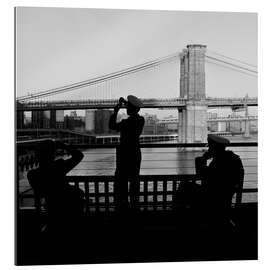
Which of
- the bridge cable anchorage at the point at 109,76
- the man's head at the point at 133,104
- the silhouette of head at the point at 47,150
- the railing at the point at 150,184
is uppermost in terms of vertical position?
the bridge cable anchorage at the point at 109,76

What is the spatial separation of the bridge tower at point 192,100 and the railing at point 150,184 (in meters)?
0.09

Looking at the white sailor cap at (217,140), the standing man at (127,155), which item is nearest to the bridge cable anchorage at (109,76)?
the standing man at (127,155)

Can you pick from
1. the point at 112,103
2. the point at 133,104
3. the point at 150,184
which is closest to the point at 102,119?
the point at 112,103

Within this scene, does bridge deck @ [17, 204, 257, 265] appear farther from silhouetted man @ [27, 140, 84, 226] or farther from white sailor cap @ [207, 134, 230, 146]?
white sailor cap @ [207, 134, 230, 146]

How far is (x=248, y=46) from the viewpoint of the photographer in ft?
8.71

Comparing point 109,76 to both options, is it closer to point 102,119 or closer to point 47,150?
point 102,119

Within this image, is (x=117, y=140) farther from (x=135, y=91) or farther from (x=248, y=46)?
(x=248, y=46)

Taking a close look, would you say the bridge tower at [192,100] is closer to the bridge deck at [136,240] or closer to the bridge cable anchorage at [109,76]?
the bridge cable anchorage at [109,76]

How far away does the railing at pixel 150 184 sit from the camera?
2.61m

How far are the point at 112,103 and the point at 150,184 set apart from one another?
1.92 feet

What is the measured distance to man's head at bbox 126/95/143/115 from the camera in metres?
2.58

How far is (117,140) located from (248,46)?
41.9 inches

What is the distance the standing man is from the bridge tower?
1.02ft
